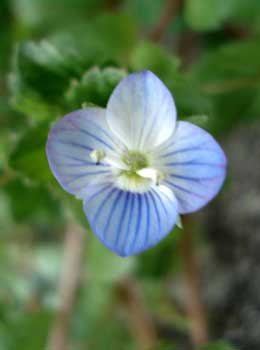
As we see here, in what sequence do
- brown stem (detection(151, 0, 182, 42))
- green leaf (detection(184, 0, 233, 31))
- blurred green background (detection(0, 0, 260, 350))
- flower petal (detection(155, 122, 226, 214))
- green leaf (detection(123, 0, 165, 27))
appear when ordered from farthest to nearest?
green leaf (detection(123, 0, 165, 27))
brown stem (detection(151, 0, 182, 42))
green leaf (detection(184, 0, 233, 31))
blurred green background (detection(0, 0, 260, 350))
flower petal (detection(155, 122, 226, 214))

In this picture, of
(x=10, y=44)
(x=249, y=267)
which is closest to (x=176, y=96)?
(x=249, y=267)

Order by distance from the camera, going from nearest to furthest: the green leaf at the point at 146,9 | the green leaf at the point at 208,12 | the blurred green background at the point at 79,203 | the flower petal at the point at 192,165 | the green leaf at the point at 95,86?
the flower petal at the point at 192,165
the green leaf at the point at 95,86
the blurred green background at the point at 79,203
the green leaf at the point at 208,12
the green leaf at the point at 146,9

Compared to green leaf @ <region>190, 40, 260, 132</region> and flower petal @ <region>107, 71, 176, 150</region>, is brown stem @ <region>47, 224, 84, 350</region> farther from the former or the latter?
flower petal @ <region>107, 71, 176, 150</region>

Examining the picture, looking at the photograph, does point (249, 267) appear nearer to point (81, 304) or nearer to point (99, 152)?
point (81, 304)

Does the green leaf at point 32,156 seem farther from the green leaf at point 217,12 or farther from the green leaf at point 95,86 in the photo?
the green leaf at point 217,12

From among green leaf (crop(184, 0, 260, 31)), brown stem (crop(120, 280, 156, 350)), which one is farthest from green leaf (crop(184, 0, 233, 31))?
brown stem (crop(120, 280, 156, 350))

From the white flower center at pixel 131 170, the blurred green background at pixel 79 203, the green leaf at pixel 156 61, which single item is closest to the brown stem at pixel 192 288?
the blurred green background at pixel 79 203

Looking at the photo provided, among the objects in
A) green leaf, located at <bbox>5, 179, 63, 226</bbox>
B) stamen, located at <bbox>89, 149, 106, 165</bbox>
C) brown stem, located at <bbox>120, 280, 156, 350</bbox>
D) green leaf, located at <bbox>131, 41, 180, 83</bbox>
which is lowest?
brown stem, located at <bbox>120, 280, 156, 350</bbox>

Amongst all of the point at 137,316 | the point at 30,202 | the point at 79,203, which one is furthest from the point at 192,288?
the point at 79,203
